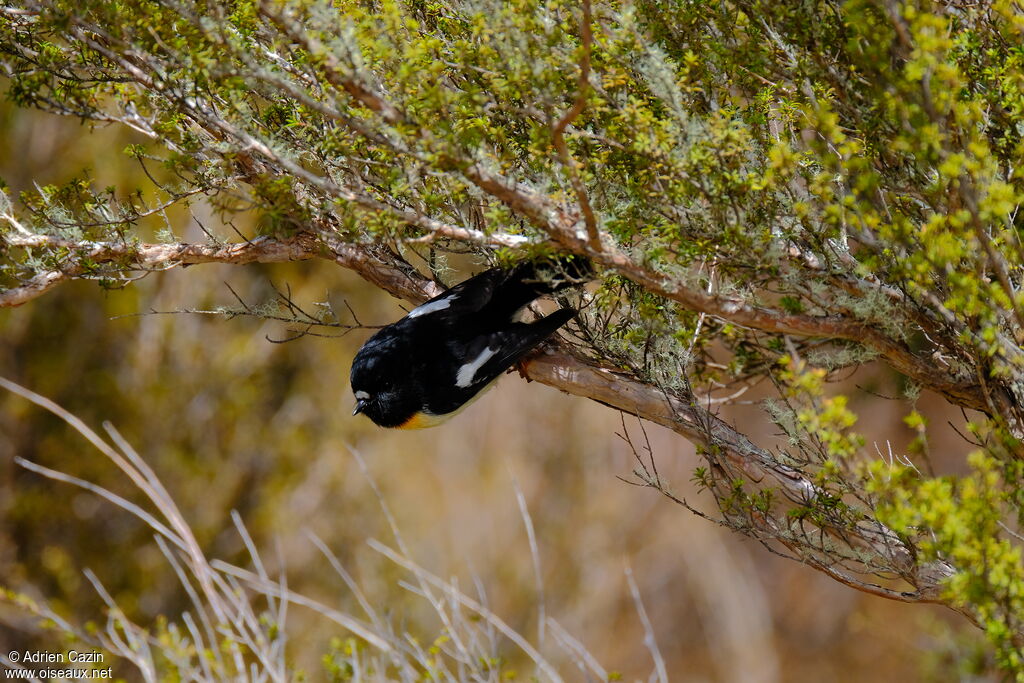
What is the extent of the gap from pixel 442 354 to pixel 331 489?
20.1 feet

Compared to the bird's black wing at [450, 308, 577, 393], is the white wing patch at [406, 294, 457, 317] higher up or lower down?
higher up

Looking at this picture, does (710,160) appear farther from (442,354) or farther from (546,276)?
(442,354)

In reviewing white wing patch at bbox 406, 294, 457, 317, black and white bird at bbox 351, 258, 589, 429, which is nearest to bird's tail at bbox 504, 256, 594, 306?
black and white bird at bbox 351, 258, 589, 429

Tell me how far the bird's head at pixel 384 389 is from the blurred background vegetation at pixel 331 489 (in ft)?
13.4

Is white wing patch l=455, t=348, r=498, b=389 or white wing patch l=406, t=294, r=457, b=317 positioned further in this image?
white wing patch l=455, t=348, r=498, b=389

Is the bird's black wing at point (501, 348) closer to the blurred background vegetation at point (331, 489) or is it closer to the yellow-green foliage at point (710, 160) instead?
the yellow-green foliage at point (710, 160)

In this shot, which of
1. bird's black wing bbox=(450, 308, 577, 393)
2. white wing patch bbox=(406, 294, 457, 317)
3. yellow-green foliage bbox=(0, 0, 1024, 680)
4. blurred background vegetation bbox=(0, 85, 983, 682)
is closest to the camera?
yellow-green foliage bbox=(0, 0, 1024, 680)

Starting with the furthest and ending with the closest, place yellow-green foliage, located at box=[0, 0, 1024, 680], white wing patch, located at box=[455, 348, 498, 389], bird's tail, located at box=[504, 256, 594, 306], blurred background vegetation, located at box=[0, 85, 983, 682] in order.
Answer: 1. blurred background vegetation, located at box=[0, 85, 983, 682]
2. white wing patch, located at box=[455, 348, 498, 389]
3. bird's tail, located at box=[504, 256, 594, 306]
4. yellow-green foliage, located at box=[0, 0, 1024, 680]

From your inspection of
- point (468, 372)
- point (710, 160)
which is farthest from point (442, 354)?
point (710, 160)

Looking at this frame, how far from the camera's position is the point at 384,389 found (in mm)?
3279

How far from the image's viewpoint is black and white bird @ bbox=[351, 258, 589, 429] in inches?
123

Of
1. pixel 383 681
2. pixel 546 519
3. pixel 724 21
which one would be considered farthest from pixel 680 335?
pixel 546 519

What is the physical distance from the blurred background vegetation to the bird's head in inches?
161

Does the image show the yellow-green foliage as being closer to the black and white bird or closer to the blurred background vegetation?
the black and white bird
